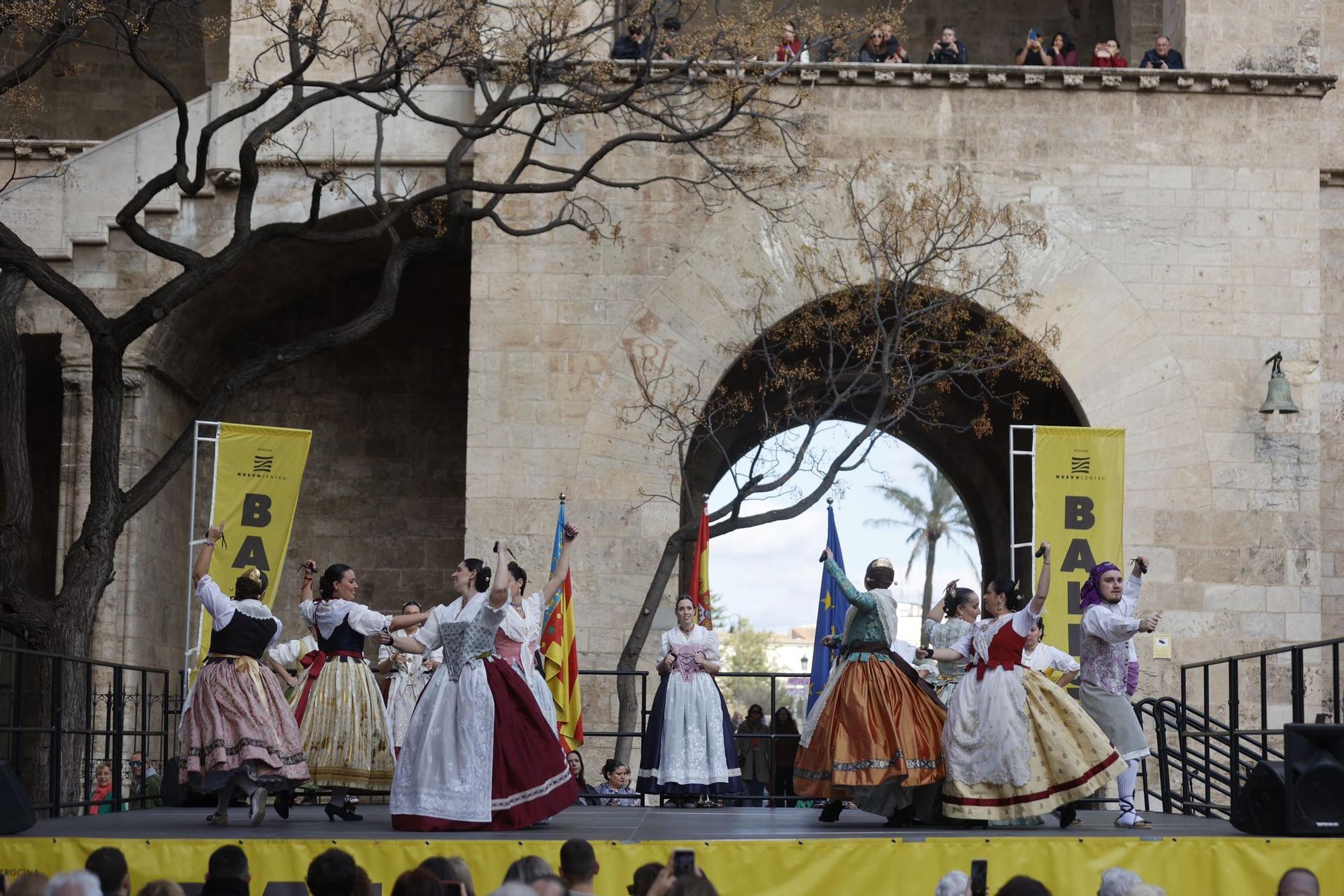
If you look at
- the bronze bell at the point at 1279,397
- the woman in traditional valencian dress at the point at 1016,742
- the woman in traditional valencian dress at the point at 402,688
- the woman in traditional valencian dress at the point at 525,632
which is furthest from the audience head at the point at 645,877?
the bronze bell at the point at 1279,397

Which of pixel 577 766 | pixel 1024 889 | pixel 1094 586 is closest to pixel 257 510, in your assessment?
pixel 577 766

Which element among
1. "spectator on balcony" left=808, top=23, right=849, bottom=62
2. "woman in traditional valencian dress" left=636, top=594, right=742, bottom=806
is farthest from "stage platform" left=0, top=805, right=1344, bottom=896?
"spectator on balcony" left=808, top=23, right=849, bottom=62

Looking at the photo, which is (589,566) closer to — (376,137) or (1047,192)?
(376,137)

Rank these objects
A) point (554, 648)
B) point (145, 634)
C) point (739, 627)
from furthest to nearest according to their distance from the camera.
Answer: point (739, 627) < point (145, 634) < point (554, 648)

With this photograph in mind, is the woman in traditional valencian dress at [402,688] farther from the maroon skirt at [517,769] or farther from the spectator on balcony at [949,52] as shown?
the spectator on balcony at [949,52]

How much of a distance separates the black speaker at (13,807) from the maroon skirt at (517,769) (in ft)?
6.67

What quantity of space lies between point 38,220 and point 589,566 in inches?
286

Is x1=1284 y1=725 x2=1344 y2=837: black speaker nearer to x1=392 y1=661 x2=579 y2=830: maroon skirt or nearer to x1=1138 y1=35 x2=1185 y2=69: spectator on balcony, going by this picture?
x1=392 y1=661 x2=579 y2=830: maroon skirt

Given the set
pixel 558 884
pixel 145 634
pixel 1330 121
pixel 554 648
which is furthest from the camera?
pixel 1330 121

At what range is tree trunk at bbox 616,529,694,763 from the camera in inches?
677

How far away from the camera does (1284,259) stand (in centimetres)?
1872

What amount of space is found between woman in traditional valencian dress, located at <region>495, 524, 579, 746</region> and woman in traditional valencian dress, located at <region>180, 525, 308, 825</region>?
1.49 m

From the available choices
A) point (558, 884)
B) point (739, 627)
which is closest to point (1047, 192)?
point (558, 884)

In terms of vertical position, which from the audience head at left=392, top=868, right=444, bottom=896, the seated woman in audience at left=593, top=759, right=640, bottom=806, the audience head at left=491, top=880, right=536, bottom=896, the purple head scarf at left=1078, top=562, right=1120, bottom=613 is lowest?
the seated woman in audience at left=593, top=759, right=640, bottom=806
